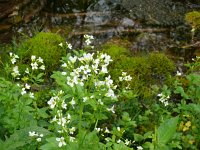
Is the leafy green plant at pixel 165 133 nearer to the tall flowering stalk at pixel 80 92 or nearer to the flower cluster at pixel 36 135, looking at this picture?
the tall flowering stalk at pixel 80 92

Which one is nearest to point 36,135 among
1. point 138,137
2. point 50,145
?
point 50,145

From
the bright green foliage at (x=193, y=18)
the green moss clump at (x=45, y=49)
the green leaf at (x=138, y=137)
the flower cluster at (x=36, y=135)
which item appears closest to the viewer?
the flower cluster at (x=36, y=135)

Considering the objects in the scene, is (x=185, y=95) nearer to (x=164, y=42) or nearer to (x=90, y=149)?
(x=90, y=149)

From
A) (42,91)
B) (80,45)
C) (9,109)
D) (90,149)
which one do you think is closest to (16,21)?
(80,45)

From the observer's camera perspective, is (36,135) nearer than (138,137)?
Yes

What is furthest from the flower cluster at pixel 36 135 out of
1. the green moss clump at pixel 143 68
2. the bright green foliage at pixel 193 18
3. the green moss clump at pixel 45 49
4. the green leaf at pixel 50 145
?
the bright green foliage at pixel 193 18

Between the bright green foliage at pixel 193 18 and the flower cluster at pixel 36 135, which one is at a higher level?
the flower cluster at pixel 36 135

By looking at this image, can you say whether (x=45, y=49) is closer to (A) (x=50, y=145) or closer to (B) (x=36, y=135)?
(B) (x=36, y=135)
